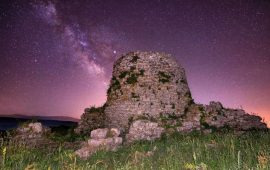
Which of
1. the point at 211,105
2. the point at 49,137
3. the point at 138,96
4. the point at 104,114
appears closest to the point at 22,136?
the point at 49,137

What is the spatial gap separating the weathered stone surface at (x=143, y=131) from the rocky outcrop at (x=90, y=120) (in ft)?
16.0

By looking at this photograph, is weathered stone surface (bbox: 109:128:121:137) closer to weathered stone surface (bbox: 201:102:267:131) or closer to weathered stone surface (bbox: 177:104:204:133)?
weathered stone surface (bbox: 177:104:204:133)

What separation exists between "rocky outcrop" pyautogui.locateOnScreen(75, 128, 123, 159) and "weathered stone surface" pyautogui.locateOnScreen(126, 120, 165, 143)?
5.19ft

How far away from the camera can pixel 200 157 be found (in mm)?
10906

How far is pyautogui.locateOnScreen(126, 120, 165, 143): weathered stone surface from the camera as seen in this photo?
63.4ft

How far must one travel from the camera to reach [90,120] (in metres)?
24.6

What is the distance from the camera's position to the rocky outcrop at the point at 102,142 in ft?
52.6

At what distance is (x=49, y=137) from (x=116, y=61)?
22.6ft

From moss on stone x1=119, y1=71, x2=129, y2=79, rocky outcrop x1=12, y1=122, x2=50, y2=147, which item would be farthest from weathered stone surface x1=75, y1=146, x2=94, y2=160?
moss on stone x1=119, y1=71, x2=129, y2=79

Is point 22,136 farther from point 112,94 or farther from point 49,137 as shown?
point 112,94

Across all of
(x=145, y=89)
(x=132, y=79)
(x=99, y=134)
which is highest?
(x=132, y=79)

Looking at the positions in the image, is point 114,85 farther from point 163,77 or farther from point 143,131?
point 143,131

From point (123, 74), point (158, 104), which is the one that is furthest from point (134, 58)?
point (158, 104)

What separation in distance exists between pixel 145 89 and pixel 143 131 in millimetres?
3128
